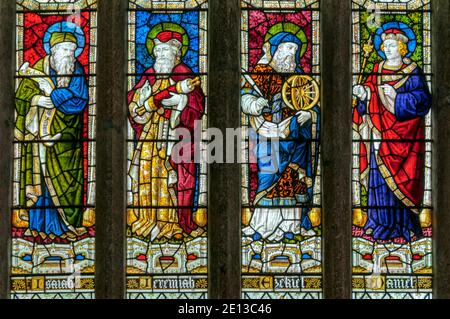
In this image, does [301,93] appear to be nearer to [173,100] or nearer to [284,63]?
[284,63]

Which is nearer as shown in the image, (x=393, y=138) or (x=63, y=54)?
(x=393, y=138)

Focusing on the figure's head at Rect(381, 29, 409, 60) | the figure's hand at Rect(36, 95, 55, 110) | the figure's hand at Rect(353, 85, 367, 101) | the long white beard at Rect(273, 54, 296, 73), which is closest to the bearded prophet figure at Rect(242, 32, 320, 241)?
the long white beard at Rect(273, 54, 296, 73)

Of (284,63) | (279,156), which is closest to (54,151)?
(279,156)

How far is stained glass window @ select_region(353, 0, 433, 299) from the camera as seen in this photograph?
10820mm

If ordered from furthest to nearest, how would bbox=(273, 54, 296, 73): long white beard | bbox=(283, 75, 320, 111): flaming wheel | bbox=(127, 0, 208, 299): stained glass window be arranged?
bbox=(273, 54, 296, 73): long white beard → bbox=(283, 75, 320, 111): flaming wheel → bbox=(127, 0, 208, 299): stained glass window

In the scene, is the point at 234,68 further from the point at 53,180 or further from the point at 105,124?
the point at 53,180

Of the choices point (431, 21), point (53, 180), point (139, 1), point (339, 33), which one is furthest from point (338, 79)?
point (53, 180)

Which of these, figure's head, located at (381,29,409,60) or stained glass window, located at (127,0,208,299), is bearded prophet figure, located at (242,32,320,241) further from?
figure's head, located at (381,29,409,60)

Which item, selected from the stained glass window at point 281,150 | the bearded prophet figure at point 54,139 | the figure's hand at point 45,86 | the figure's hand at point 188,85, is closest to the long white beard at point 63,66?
the bearded prophet figure at point 54,139

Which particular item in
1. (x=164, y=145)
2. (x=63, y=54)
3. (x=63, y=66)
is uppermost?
(x=63, y=54)

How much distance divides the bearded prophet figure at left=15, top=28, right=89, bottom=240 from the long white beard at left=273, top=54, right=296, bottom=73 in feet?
6.52

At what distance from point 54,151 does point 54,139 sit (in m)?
0.13

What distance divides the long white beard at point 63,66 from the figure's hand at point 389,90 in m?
3.22

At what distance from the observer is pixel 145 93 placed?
1105 cm
